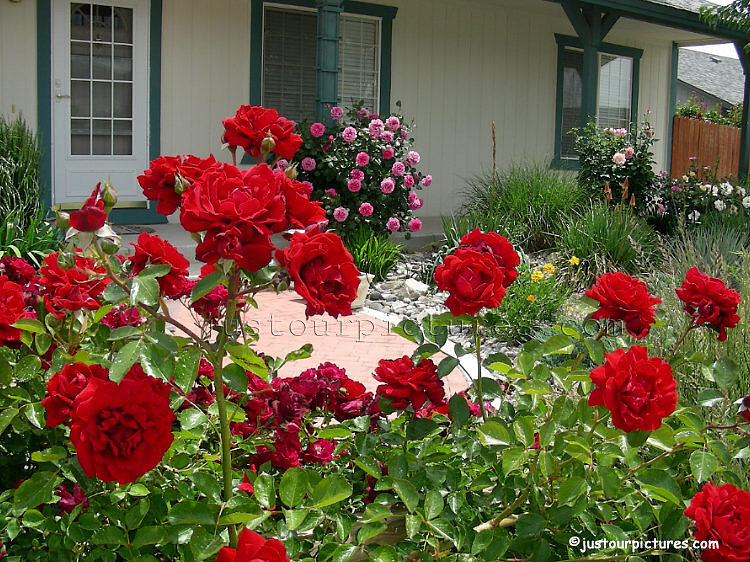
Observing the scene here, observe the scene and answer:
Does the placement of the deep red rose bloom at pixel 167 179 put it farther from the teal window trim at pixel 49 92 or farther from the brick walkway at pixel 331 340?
the teal window trim at pixel 49 92

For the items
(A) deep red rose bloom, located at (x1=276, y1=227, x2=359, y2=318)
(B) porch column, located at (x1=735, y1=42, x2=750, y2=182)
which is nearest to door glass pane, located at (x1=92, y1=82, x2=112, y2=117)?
(A) deep red rose bloom, located at (x1=276, y1=227, x2=359, y2=318)

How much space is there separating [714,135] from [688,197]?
7.43 meters

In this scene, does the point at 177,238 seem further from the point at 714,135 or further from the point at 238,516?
the point at 714,135

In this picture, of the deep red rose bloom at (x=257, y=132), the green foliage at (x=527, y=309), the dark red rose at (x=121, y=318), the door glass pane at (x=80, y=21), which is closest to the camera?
the deep red rose bloom at (x=257, y=132)

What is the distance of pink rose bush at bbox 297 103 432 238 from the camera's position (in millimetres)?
7965

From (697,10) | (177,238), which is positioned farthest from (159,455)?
(697,10)

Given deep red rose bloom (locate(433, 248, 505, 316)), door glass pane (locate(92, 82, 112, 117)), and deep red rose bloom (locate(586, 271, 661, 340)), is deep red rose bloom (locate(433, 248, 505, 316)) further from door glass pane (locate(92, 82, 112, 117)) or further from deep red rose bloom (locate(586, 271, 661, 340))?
door glass pane (locate(92, 82, 112, 117))

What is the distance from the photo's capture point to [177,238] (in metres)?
8.18

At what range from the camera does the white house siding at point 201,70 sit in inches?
354

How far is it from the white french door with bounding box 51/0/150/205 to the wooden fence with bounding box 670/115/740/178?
1013 centimetres

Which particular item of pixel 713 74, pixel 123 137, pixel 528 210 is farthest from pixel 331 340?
pixel 713 74

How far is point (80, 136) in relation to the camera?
855cm

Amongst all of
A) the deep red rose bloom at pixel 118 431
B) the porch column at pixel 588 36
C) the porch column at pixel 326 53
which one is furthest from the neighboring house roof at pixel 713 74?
the deep red rose bloom at pixel 118 431

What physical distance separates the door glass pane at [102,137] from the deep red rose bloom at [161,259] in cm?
748
